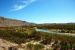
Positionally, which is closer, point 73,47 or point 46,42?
point 73,47

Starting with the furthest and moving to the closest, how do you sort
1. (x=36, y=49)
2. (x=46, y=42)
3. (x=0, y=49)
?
(x=46, y=42)
(x=36, y=49)
(x=0, y=49)

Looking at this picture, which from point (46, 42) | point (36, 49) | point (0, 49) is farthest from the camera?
point (46, 42)

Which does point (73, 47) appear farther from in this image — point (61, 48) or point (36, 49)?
point (36, 49)

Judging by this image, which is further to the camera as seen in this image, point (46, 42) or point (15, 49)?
point (46, 42)

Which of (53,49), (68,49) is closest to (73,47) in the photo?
(68,49)

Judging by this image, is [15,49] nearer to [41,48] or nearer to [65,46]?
[41,48]

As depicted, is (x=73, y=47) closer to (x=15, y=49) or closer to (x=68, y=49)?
(x=68, y=49)

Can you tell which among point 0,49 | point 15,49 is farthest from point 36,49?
point 0,49

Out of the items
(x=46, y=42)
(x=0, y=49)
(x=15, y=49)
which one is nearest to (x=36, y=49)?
(x=15, y=49)
